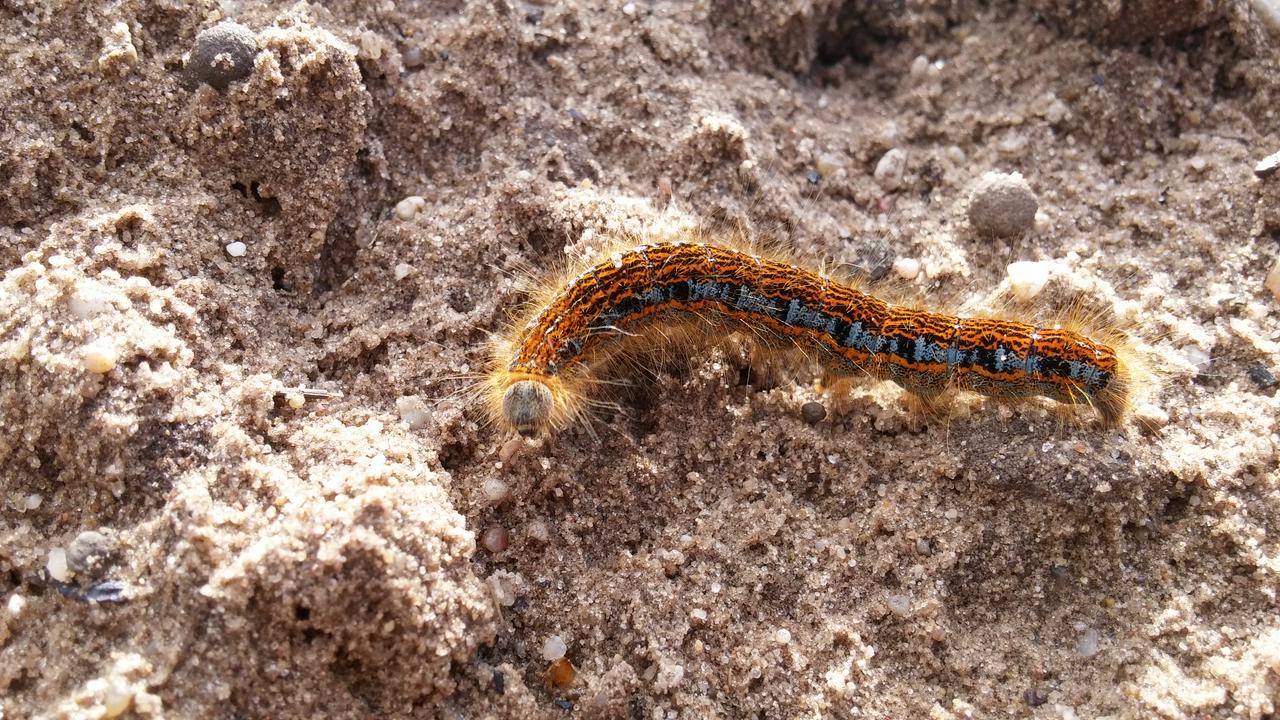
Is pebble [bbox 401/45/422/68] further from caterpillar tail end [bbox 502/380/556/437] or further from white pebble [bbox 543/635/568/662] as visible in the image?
white pebble [bbox 543/635/568/662]

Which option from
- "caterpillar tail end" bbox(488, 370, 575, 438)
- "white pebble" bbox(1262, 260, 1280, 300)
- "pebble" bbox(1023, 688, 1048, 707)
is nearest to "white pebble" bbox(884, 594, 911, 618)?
"pebble" bbox(1023, 688, 1048, 707)

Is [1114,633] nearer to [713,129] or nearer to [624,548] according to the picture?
[624,548]

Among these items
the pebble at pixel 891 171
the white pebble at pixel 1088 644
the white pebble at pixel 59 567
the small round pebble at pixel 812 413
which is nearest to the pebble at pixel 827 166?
the pebble at pixel 891 171

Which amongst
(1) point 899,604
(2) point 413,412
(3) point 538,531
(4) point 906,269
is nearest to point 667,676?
(3) point 538,531

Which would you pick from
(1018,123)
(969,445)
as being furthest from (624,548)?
(1018,123)

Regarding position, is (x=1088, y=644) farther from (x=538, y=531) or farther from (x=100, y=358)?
(x=100, y=358)

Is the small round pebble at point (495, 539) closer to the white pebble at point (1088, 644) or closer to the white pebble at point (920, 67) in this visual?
the white pebble at point (1088, 644)
